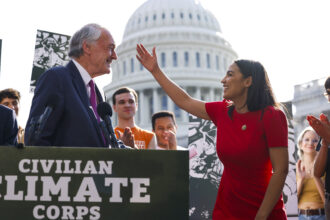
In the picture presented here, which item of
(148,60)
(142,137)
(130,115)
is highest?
(148,60)

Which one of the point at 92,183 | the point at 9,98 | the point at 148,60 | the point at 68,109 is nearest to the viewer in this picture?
the point at 92,183

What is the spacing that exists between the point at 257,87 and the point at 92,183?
1.55 metres

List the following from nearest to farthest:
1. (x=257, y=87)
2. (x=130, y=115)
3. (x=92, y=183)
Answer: (x=92, y=183)
(x=257, y=87)
(x=130, y=115)

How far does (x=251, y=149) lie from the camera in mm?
3314

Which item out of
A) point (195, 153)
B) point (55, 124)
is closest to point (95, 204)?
point (55, 124)

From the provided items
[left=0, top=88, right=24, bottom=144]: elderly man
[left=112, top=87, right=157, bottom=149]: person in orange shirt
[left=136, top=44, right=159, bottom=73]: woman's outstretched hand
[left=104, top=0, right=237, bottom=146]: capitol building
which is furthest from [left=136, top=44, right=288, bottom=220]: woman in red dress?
[left=104, top=0, right=237, bottom=146]: capitol building

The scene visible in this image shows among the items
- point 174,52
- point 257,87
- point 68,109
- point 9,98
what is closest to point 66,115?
point 68,109

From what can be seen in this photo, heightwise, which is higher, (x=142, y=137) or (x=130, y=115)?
(x=130, y=115)

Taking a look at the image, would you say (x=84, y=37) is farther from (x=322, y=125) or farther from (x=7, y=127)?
(x=322, y=125)

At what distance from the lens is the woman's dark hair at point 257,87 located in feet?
11.4

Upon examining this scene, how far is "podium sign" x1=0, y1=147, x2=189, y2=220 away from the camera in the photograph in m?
2.52

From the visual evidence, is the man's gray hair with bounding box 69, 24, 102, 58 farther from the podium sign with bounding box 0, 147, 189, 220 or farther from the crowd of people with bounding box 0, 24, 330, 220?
the podium sign with bounding box 0, 147, 189, 220

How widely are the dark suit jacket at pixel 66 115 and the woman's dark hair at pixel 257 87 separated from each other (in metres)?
1.11

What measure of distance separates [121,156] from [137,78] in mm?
68292
